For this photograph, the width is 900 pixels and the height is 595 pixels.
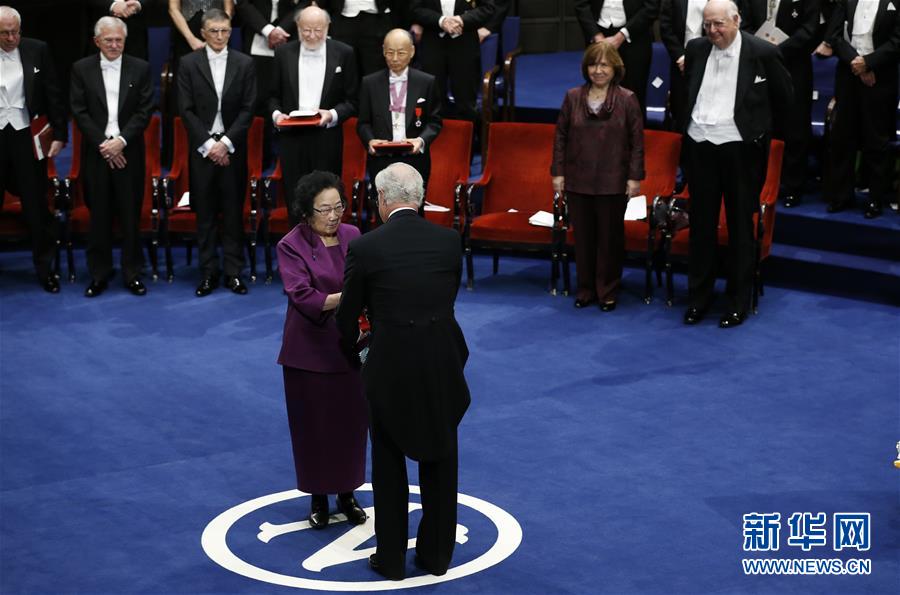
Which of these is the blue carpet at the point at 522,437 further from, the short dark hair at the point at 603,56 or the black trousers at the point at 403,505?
the short dark hair at the point at 603,56

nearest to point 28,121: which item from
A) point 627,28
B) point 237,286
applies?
point 237,286

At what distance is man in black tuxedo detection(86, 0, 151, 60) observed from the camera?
1077 centimetres

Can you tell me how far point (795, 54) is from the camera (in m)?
9.62

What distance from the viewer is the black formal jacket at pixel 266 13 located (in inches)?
419

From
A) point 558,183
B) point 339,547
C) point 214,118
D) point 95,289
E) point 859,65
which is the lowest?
point 339,547

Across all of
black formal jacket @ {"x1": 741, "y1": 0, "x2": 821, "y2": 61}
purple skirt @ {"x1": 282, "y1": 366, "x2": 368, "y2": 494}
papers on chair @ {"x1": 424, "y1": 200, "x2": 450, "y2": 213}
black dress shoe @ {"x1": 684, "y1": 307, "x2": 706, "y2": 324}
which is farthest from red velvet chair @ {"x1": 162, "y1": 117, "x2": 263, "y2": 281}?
purple skirt @ {"x1": 282, "y1": 366, "x2": 368, "y2": 494}

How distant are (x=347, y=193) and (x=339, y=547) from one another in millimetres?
4744

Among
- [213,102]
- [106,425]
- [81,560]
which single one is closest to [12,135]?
[213,102]

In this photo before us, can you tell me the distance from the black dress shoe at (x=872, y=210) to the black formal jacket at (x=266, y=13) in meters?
4.25

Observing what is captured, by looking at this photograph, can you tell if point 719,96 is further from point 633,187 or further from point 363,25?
point 363,25

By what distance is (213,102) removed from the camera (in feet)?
31.4

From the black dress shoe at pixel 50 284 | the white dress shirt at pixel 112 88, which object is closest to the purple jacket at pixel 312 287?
the white dress shirt at pixel 112 88

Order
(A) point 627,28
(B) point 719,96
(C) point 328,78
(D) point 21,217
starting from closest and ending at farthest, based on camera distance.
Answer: (B) point 719,96 < (C) point 328,78 < (D) point 21,217 < (A) point 627,28

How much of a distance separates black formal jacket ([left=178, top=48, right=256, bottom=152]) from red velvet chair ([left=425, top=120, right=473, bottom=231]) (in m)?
1.38
